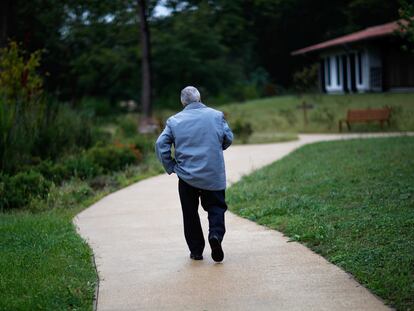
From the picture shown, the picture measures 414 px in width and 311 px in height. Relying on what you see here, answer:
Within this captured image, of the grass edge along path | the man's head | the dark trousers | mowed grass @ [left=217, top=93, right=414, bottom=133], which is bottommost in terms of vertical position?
mowed grass @ [left=217, top=93, right=414, bottom=133]

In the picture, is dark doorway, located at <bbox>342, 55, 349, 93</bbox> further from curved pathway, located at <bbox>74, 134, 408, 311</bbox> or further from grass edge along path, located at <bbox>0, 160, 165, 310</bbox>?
grass edge along path, located at <bbox>0, 160, 165, 310</bbox>

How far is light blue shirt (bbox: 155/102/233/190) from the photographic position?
23.7ft

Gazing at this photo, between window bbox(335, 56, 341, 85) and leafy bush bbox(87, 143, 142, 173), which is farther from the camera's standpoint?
window bbox(335, 56, 341, 85)

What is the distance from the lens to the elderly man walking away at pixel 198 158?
285 inches

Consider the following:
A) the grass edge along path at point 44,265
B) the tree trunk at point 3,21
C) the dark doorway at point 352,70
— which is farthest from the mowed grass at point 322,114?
the grass edge along path at point 44,265

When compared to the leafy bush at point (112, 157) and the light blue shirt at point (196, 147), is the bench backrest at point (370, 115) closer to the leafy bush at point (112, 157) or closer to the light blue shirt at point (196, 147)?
the leafy bush at point (112, 157)

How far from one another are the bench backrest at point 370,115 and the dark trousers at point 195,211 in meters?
18.2

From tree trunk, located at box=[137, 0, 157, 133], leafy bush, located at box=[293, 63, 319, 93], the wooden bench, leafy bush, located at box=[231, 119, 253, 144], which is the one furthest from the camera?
leafy bush, located at box=[293, 63, 319, 93]

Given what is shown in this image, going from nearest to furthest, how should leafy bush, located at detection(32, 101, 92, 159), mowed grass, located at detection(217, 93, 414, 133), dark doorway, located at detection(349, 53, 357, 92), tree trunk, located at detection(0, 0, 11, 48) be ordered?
leafy bush, located at detection(32, 101, 92, 159), mowed grass, located at detection(217, 93, 414, 133), tree trunk, located at detection(0, 0, 11, 48), dark doorway, located at detection(349, 53, 357, 92)

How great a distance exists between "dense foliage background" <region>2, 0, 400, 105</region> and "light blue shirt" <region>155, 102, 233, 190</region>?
2051 centimetres

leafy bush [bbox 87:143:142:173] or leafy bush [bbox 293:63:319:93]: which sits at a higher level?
leafy bush [bbox 293:63:319:93]

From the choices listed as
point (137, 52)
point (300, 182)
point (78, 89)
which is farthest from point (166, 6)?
point (300, 182)

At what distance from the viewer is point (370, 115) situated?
2478 cm

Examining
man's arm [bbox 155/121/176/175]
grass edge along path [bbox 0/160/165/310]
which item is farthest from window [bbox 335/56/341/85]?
man's arm [bbox 155/121/176/175]
